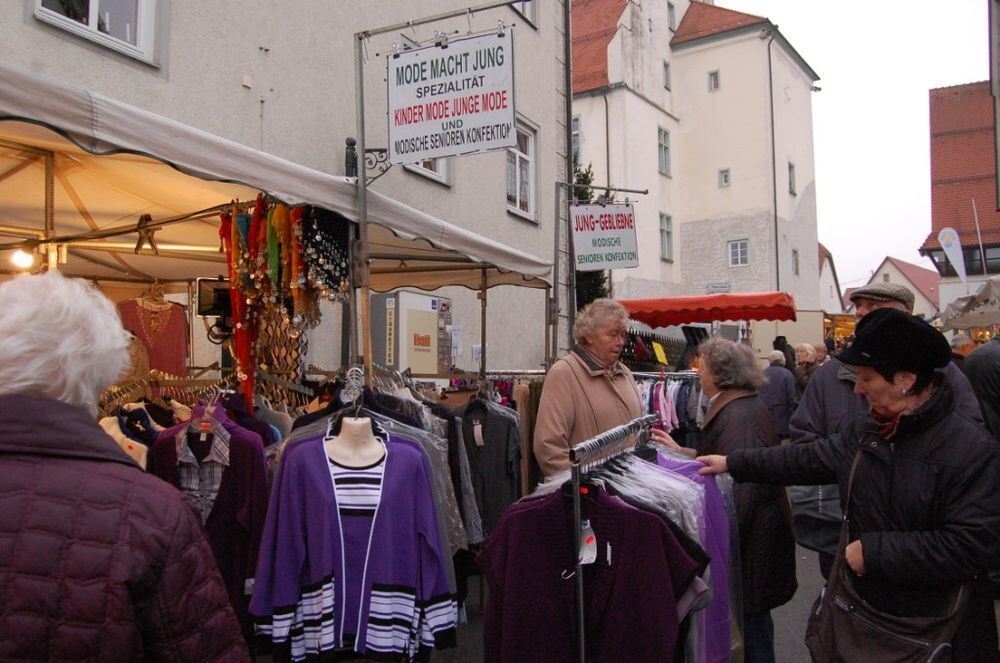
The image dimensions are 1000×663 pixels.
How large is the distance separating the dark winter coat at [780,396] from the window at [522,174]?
5.34m

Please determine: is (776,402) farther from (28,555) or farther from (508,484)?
(28,555)

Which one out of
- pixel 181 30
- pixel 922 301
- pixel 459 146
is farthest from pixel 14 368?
pixel 922 301

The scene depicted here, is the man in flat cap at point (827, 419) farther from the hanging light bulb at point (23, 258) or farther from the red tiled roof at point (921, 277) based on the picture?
the red tiled roof at point (921, 277)

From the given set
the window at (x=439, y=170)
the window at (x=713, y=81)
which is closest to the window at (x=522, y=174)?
the window at (x=439, y=170)

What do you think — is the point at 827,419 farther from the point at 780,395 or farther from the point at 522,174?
the point at 522,174

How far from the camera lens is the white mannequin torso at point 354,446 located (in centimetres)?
354

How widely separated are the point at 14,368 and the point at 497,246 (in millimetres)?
4144

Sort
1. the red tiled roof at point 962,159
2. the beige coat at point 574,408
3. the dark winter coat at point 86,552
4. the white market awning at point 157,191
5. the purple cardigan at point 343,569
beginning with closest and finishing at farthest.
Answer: the dark winter coat at point 86,552, the white market awning at point 157,191, the purple cardigan at point 343,569, the beige coat at point 574,408, the red tiled roof at point 962,159

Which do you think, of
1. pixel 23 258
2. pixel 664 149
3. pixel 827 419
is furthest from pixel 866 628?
pixel 664 149

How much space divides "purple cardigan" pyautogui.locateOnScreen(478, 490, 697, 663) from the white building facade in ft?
10.7

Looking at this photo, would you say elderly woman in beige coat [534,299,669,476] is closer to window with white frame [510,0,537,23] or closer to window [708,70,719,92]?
window with white frame [510,0,537,23]

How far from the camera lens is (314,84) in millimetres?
8555

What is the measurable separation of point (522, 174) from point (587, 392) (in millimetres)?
9604

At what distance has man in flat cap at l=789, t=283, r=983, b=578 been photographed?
3.45m
